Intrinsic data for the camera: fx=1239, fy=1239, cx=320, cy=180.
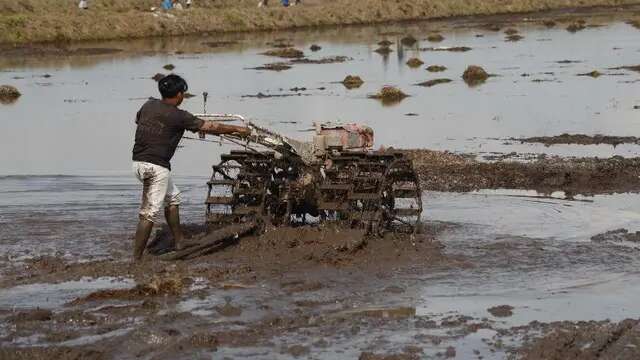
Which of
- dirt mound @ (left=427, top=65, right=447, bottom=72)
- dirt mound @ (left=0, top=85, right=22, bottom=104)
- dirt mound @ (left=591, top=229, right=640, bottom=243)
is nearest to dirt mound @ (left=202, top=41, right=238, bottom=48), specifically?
dirt mound @ (left=427, top=65, right=447, bottom=72)

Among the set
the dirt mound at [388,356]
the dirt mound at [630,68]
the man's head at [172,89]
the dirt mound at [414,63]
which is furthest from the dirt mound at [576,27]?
the dirt mound at [388,356]

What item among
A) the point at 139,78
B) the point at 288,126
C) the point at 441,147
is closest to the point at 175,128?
the point at 441,147

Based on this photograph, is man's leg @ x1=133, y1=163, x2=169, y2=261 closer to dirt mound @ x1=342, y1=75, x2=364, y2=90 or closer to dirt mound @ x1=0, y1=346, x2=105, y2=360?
dirt mound @ x1=0, y1=346, x2=105, y2=360

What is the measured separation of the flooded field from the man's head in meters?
1.85

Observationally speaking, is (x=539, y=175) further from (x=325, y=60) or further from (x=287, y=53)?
(x=287, y=53)

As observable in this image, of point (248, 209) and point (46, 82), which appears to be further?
point (46, 82)

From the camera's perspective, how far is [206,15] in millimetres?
64688

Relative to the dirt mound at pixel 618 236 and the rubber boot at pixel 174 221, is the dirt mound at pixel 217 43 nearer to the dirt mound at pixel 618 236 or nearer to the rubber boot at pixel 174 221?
the dirt mound at pixel 618 236

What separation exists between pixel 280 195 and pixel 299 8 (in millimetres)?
54394

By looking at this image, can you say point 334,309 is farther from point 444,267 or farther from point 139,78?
point 139,78

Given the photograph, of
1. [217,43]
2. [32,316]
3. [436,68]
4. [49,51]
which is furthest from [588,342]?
[217,43]

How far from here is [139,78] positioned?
40969mm

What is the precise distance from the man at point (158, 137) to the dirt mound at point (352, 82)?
71.8ft

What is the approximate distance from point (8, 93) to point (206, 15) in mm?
29489
